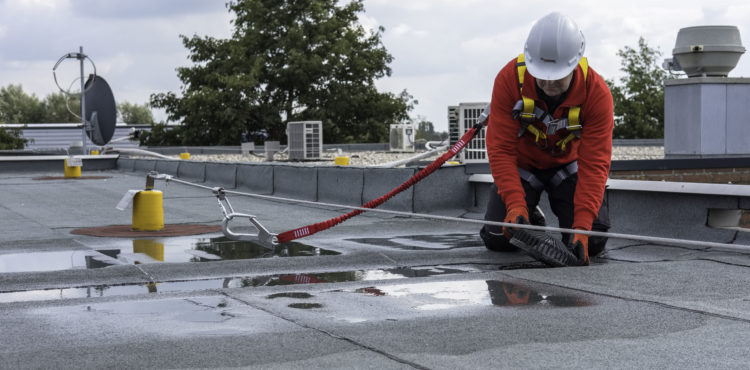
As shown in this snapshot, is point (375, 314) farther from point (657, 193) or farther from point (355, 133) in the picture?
point (355, 133)

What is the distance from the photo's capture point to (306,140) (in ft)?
89.8

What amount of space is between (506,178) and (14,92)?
88.0 m

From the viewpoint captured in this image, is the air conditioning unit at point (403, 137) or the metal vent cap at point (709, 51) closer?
the metal vent cap at point (709, 51)

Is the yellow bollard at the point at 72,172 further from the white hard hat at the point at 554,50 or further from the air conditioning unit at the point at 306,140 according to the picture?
the white hard hat at the point at 554,50

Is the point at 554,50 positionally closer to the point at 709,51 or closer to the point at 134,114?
the point at 709,51

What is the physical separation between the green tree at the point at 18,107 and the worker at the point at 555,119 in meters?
84.7

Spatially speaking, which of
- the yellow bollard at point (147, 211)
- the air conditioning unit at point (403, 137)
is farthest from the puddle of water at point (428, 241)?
the air conditioning unit at point (403, 137)

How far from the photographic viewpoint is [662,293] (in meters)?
6.11

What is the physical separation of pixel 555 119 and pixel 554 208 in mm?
1083

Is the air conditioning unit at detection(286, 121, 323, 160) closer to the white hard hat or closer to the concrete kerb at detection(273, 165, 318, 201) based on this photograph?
the concrete kerb at detection(273, 165, 318, 201)

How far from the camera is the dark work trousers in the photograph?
805cm

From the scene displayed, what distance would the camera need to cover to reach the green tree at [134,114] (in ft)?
327

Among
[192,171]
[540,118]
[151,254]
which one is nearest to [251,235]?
[151,254]

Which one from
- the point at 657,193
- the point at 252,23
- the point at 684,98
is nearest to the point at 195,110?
the point at 252,23
